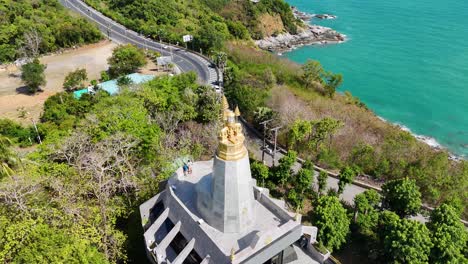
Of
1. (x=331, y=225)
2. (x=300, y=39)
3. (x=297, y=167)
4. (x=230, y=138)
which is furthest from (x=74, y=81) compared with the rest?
(x=300, y=39)

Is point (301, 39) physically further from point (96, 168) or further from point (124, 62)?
point (96, 168)

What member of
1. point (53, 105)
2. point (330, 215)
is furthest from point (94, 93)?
point (330, 215)

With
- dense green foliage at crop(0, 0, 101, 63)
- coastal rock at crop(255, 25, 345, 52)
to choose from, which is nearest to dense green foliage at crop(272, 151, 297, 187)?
dense green foliage at crop(0, 0, 101, 63)

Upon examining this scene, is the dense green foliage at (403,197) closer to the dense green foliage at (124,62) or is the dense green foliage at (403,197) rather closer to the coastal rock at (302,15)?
the dense green foliage at (124,62)

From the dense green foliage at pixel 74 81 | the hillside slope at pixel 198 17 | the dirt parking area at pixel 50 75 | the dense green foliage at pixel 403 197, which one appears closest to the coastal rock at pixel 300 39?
the hillside slope at pixel 198 17

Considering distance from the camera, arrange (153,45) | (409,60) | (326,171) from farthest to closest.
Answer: (409,60), (153,45), (326,171)

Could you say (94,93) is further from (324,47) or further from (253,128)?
(324,47)

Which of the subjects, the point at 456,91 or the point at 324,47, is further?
the point at 324,47
